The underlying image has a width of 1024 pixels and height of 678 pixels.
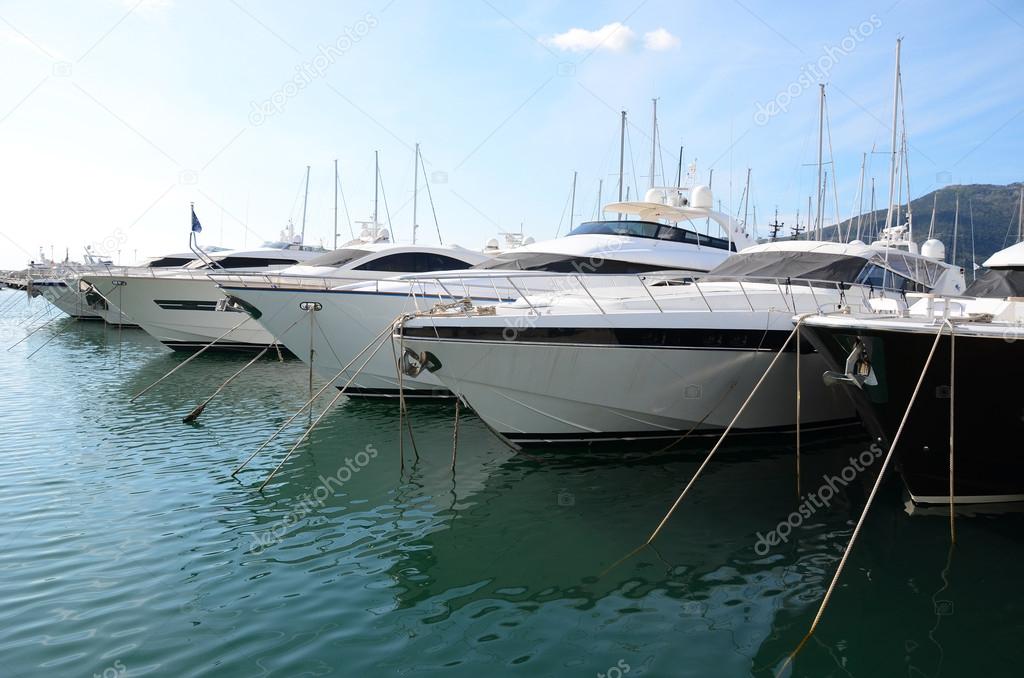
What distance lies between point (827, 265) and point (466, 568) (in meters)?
7.33

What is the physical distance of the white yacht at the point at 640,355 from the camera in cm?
851

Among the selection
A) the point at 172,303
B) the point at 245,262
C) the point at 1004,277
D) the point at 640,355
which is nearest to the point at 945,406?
the point at 640,355

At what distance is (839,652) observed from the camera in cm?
470

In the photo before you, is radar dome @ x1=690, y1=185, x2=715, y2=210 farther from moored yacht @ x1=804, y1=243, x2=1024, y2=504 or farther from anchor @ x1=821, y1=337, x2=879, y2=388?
anchor @ x1=821, y1=337, x2=879, y2=388

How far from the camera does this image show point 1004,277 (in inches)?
350

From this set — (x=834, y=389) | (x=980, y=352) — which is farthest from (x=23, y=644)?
(x=834, y=389)

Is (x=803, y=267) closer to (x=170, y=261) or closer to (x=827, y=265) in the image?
(x=827, y=265)

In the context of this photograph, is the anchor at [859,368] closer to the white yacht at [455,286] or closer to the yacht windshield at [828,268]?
the yacht windshield at [828,268]

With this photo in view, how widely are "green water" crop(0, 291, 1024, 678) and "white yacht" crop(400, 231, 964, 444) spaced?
1.91 ft

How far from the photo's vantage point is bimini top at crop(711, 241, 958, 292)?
396 inches

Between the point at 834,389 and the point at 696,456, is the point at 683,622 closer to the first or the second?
the point at 696,456

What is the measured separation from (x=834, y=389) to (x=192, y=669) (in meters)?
8.99

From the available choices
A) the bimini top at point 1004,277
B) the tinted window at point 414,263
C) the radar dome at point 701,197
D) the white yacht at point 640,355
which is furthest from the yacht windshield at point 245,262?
the bimini top at point 1004,277

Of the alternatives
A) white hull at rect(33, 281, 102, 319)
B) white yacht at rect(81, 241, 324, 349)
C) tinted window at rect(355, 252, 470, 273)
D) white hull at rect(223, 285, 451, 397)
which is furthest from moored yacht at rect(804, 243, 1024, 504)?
white hull at rect(33, 281, 102, 319)
